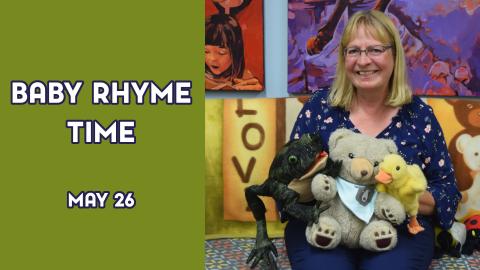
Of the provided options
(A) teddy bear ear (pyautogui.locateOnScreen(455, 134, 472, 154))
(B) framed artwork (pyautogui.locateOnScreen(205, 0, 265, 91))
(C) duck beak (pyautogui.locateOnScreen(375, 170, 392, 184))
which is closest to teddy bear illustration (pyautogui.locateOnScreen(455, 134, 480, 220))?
(A) teddy bear ear (pyautogui.locateOnScreen(455, 134, 472, 154))

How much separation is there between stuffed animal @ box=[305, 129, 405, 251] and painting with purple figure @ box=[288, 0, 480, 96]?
53cm

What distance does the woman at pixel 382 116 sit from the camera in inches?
49.9

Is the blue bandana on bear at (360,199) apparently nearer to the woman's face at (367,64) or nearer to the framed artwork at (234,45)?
the woman's face at (367,64)

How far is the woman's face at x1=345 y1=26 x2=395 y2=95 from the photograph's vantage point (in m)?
1.27

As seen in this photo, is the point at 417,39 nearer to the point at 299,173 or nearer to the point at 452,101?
the point at 452,101

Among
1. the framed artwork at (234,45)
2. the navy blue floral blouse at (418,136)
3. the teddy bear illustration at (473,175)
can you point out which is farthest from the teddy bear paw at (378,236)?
the framed artwork at (234,45)

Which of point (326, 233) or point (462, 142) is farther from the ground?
point (462, 142)

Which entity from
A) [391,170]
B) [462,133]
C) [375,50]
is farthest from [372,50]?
[462,133]

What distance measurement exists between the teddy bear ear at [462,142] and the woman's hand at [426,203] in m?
0.27

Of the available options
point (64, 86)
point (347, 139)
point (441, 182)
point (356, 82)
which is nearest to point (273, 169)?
point (347, 139)

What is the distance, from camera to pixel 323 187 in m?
1.16

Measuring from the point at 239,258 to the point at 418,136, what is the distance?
0.55 meters

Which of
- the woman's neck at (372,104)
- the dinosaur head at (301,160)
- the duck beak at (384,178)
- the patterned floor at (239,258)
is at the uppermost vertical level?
the woman's neck at (372,104)

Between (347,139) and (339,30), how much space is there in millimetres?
568
